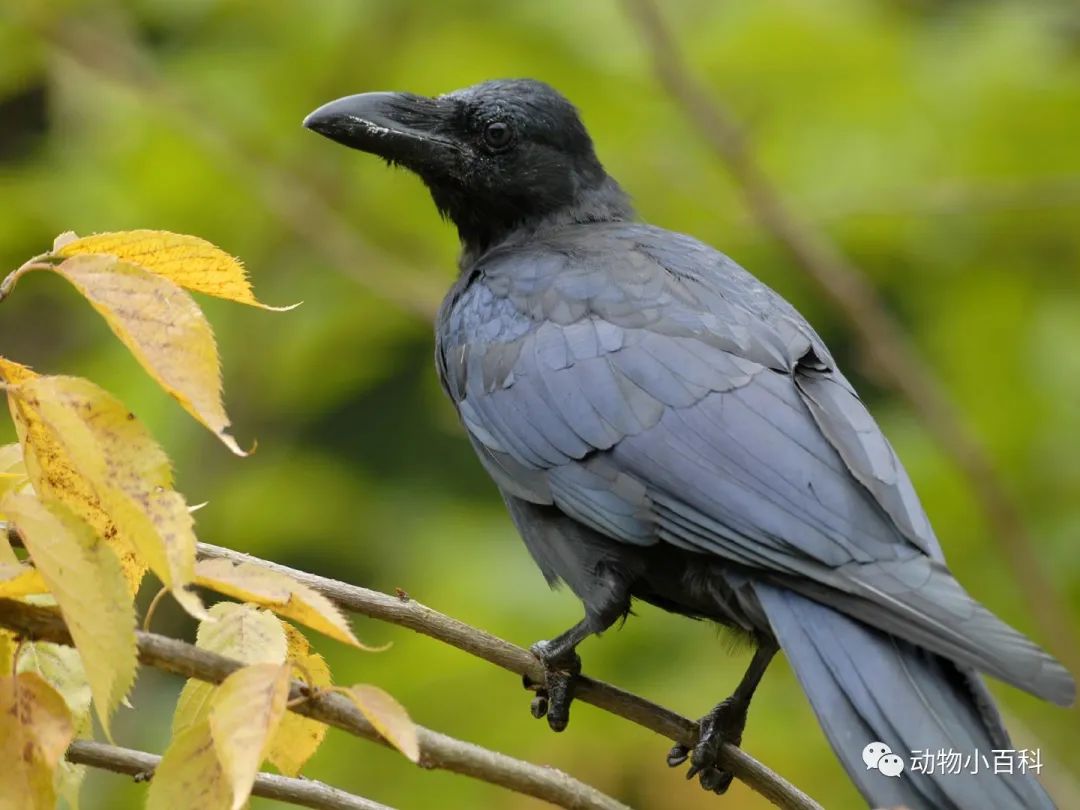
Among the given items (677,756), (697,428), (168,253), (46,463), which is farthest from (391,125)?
(46,463)

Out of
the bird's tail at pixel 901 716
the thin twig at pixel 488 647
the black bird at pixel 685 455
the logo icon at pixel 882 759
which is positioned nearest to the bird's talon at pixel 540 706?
the black bird at pixel 685 455

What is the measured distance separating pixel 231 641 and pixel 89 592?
17.7 inches

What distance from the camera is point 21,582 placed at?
2.17 meters

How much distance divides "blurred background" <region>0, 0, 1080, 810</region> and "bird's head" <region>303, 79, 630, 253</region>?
118cm

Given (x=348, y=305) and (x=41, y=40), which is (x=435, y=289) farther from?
(x=41, y=40)

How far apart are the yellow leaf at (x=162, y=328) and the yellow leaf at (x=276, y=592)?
189 mm

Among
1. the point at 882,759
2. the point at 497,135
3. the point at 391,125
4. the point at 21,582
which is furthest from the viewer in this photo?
the point at 497,135

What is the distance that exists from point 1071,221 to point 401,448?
3.33 m

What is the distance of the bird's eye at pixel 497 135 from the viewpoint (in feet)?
15.5

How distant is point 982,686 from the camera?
2984 mm

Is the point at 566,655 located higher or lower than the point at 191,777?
higher

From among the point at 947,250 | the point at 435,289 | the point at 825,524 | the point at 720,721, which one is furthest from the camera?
the point at 947,250

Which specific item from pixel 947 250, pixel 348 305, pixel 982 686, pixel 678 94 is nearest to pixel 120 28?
pixel 348 305

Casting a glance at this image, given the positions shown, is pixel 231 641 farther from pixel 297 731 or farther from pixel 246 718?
pixel 246 718
